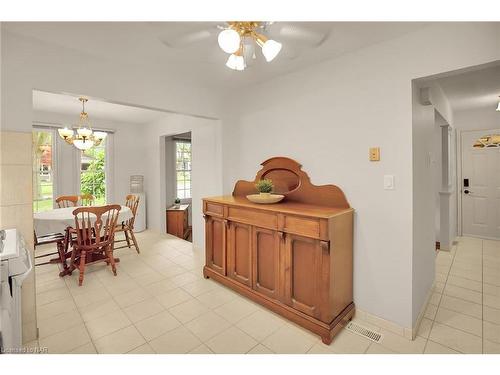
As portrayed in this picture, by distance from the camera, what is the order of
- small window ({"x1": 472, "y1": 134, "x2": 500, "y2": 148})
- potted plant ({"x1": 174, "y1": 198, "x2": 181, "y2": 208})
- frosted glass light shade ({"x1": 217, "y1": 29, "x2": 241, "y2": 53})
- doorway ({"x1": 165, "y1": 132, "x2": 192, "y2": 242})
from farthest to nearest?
potted plant ({"x1": 174, "y1": 198, "x2": 181, "y2": 208}), doorway ({"x1": 165, "y1": 132, "x2": 192, "y2": 242}), small window ({"x1": 472, "y1": 134, "x2": 500, "y2": 148}), frosted glass light shade ({"x1": 217, "y1": 29, "x2": 241, "y2": 53})

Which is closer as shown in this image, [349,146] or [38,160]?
[349,146]

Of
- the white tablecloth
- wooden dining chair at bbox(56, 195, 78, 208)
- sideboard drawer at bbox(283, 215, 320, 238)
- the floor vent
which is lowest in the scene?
the floor vent

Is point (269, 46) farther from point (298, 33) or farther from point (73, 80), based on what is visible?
point (73, 80)

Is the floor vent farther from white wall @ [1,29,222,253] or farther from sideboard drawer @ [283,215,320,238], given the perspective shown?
white wall @ [1,29,222,253]

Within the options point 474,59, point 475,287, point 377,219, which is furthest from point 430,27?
point 475,287

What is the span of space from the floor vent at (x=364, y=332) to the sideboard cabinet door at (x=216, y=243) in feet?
4.23

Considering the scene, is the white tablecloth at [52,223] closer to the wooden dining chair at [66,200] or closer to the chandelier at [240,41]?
the wooden dining chair at [66,200]

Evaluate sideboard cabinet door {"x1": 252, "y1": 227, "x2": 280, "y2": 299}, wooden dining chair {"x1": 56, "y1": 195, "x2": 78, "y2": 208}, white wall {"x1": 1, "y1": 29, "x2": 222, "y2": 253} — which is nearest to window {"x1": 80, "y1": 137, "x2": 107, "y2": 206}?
wooden dining chair {"x1": 56, "y1": 195, "x2": 78, "y2": 208}

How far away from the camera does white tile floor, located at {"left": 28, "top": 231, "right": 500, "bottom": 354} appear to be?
5.98 feet

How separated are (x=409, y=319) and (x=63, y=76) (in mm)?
3354

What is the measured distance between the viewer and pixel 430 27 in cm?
176

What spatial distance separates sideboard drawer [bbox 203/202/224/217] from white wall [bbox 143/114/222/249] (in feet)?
1.90

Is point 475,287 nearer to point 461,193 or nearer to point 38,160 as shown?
point 461,193
